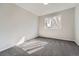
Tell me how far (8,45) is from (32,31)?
46.5 inches

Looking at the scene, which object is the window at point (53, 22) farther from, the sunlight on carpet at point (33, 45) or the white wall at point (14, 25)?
the sunlight on carpet at point (33, 45)

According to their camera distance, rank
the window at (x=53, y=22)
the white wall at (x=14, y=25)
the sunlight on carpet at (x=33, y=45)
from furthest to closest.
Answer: the window at (x=53, y=22) < the sunlight on carpet at (x=33, y=45) < the white wall at (x=14, y=25)

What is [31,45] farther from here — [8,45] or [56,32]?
[56,32]

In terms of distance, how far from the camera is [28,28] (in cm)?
343

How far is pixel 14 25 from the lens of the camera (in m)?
2.80

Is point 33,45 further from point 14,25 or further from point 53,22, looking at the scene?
point 53,22

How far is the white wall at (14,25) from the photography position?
2431 mm

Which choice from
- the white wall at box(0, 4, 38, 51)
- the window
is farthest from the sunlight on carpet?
the window

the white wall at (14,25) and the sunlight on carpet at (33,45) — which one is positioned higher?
the white wall at (14,25)

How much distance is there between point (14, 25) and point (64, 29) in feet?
6.34

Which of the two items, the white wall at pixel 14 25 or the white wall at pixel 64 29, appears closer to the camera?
the white wall at pixel 14 25

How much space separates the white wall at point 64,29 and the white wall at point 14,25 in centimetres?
33

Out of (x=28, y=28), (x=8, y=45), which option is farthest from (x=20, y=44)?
(x=28, y=28)

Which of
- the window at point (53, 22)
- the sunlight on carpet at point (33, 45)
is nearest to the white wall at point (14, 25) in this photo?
Result: the sunlight on carpet at point (33, 45)
